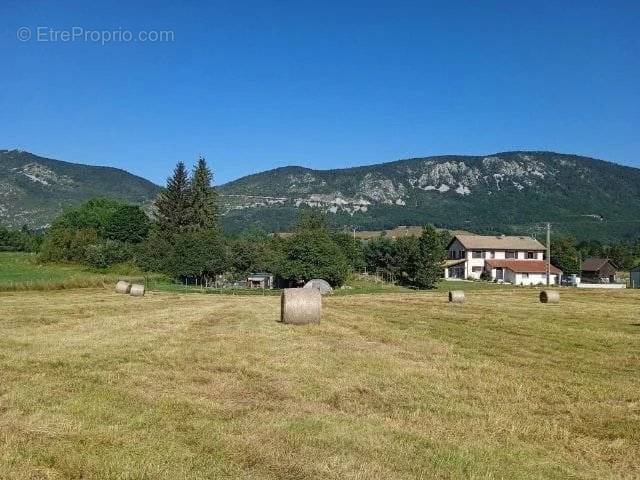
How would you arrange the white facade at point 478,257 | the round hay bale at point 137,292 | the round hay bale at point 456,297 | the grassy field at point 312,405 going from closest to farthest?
the grassy field at point 312,405
the round hay bale at point 456,297
the round hay bale at point 137,292
the white facade at point 478,257

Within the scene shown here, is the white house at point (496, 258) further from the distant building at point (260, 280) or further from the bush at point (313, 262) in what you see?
the bush at point (313, 262)

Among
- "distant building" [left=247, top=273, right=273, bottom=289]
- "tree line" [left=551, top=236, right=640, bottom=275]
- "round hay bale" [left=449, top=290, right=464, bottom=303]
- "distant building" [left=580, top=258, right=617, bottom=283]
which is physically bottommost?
"distant building" [left=247, top=273, right=273, bottom=289]

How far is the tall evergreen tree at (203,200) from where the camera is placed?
4075 inches

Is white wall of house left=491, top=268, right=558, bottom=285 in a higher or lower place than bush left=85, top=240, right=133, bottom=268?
lower

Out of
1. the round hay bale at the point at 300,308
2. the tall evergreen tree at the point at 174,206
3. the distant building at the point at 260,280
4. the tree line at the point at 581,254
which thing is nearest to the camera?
the round hay bale at the point at 300,308

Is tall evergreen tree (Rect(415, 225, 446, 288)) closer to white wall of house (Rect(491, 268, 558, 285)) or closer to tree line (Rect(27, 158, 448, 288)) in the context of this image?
tree line (Rect(27, 158, 448, 288))

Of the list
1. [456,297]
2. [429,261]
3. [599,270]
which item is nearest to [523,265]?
[599,270]

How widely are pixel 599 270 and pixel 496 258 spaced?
20391 millimetres

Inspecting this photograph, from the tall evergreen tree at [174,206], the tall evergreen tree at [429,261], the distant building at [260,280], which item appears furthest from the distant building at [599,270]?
the tall evergreen tree at [174,206]

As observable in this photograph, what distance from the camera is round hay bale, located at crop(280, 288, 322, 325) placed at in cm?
2298

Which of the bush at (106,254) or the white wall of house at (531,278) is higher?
the bush at (106,254)

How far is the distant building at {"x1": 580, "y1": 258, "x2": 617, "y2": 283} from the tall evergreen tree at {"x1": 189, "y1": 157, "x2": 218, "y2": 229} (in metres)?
70.4

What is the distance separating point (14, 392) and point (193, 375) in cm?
334

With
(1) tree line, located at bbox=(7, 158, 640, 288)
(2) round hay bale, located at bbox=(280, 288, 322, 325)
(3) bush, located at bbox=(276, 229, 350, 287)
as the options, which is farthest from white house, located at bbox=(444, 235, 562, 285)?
(2) round hay bale, located at bbox=(280, 288, 322, 325)
